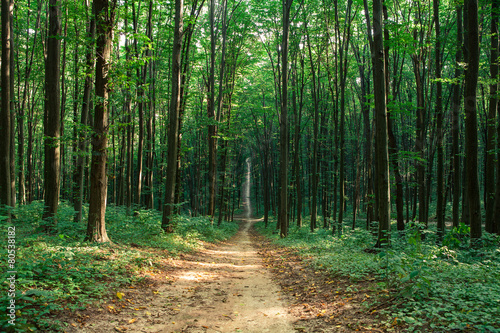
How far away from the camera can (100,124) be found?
7348 mm

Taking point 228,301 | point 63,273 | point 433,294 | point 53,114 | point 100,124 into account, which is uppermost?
point 53,114

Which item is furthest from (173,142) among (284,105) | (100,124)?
(284,105)

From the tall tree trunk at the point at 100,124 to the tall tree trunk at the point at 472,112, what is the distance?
31.4 feet

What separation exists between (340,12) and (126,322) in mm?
18784

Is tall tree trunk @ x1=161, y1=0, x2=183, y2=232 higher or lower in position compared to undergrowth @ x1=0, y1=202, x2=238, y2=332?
higher

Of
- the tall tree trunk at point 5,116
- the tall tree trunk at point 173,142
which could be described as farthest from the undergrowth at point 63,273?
the tall tree trunk at point 173,142

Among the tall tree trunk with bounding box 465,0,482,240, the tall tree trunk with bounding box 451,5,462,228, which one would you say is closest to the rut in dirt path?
the tall tree trunk with bounding box 465,0,482,240

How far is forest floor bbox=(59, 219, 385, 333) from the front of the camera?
3.92m

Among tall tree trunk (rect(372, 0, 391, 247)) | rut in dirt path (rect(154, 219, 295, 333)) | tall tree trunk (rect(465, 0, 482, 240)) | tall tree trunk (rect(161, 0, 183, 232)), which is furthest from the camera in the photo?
tall tree trunk (rect(161, 0, 183, 232))

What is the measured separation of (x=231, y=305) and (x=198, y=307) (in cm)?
61

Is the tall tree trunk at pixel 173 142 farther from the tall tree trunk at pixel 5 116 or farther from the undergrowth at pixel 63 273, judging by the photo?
the tall tree trunk at pixel 5 116

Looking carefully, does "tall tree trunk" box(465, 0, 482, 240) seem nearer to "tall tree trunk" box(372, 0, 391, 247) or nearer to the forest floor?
"tall tree trunk" box(372, 0, 391, 247)

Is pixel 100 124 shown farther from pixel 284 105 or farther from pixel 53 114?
pixel 284 105

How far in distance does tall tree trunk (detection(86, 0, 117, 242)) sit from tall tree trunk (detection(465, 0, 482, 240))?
957 centimetres
